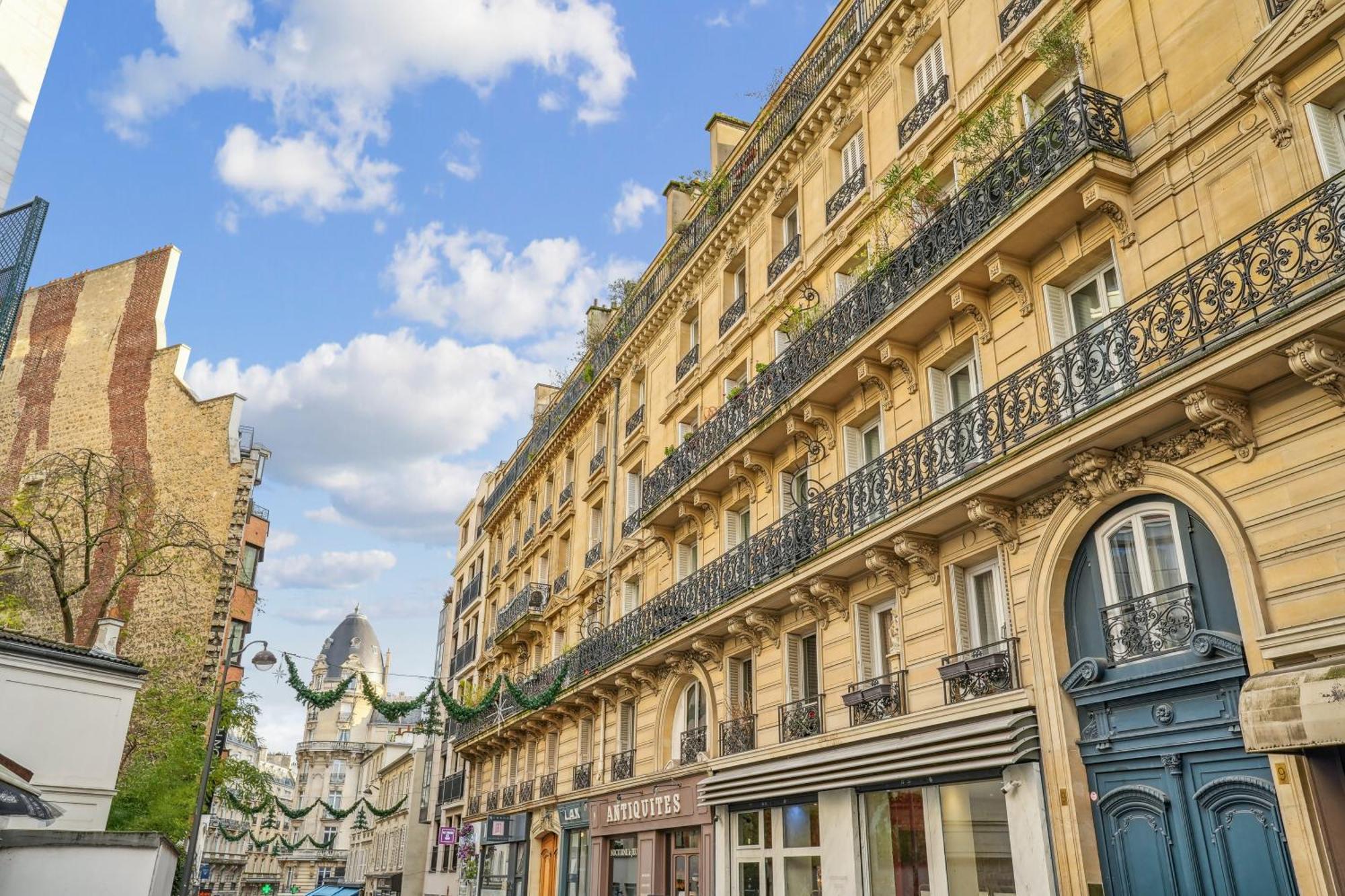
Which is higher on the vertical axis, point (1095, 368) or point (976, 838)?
point (1095, 368)

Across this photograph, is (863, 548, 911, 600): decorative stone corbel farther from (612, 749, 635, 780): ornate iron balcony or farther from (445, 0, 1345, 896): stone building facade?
(612, 749, 635, 780): ornate iron balcony

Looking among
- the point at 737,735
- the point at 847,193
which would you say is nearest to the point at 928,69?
the point at 847,193

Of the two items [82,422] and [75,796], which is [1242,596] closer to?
[75,796]

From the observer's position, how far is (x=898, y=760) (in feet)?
38.4

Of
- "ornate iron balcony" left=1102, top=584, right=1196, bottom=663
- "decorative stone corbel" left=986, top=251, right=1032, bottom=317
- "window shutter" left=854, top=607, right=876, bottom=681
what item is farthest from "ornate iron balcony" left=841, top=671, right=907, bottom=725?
"decorative stone corbel" left=986, top=251, right=1032, bottom=317

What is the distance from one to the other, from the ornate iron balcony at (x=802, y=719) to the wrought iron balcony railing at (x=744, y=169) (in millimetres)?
10273

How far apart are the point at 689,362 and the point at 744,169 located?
4225 millimetres

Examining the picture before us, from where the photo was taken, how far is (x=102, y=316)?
35281 millimetres

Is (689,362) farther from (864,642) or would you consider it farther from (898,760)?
(898,760)

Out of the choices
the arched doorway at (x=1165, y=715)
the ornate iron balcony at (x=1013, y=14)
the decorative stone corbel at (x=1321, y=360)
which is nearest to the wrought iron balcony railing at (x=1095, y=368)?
the decorative stone corbel at (x=1321, y=360)

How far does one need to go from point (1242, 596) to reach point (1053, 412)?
273 centimetres

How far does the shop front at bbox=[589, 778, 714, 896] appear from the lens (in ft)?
56.5

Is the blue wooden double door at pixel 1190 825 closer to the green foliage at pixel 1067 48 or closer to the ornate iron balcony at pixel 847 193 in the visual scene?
the green foliage at pixel 1067 48

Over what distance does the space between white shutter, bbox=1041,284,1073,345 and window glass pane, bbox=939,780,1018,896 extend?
5219mm
